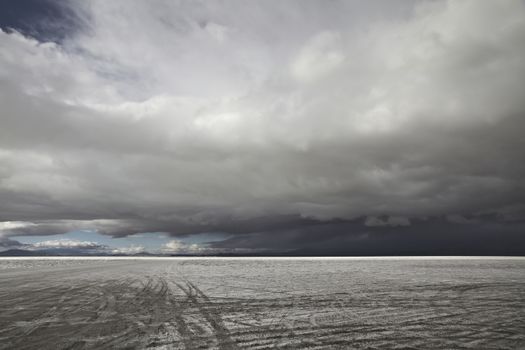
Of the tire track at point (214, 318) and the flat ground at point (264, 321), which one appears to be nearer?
the tire track at point (214, 318)

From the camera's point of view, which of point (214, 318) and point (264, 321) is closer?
point (264, 321)

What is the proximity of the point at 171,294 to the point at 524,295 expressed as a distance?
20.3 metres

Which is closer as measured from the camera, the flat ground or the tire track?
the tire track

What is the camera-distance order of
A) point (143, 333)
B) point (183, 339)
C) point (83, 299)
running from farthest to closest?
point (83, 299), point (143, 333), point (183, 339)

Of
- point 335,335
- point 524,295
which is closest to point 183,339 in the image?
point 335,335

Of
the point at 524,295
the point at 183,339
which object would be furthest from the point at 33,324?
the point at 524,295

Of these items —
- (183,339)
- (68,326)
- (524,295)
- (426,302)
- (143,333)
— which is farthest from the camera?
(524,295)

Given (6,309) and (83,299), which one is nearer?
(6,309)

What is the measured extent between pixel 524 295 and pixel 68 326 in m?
22.9

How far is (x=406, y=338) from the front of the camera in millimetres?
9922

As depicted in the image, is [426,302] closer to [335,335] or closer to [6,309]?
[335,335]

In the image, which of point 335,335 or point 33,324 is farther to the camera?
point 33,324

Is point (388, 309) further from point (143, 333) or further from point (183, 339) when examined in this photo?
point (143, 333)

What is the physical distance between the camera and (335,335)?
33.8 feet
